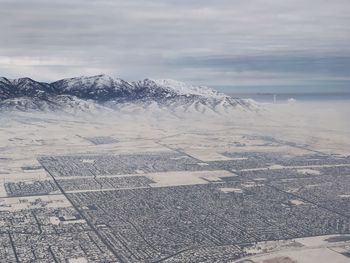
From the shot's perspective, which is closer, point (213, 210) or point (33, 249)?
point (33, 249)

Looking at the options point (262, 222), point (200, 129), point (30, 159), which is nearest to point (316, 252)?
point (262, 222)

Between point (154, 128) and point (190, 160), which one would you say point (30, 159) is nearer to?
point (190, 160)

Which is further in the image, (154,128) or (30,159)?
(154,128)

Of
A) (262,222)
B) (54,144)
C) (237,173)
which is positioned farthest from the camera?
(54,144)

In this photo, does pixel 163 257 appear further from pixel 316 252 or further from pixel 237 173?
pixel 237 173

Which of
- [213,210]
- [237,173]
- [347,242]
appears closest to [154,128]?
[237,173]

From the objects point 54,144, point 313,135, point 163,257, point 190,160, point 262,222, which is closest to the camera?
point 163,257

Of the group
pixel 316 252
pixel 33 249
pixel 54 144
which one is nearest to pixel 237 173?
pixel 316 252

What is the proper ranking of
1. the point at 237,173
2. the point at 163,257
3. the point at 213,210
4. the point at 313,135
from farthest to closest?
the point at 313,135
the point at 237,173
the point at 213,210
the point at 163,257

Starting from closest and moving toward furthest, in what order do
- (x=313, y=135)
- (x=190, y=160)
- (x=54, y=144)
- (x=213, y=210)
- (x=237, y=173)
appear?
(x=213, y=210)
(x=237, y=173)
(x=190, y=160)
(x=54, y=144)
(x=313, y=135)
